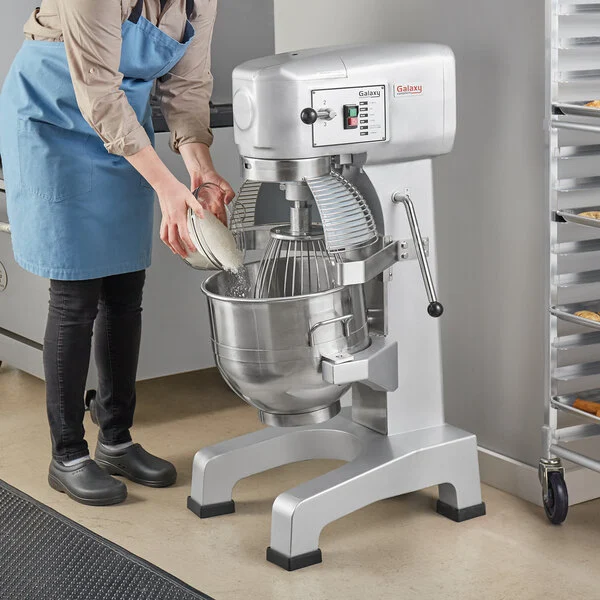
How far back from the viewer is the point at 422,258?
197cm

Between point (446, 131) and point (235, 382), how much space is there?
0.63 m

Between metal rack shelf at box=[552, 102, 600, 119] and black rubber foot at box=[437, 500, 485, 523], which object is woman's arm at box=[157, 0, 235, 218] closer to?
metal rack shelf at box=[552, 102, 600, 119]

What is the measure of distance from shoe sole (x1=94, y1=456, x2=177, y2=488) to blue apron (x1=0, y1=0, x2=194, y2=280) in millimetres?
494

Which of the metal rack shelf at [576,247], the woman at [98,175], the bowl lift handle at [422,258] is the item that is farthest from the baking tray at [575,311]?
the woman at [98,175]

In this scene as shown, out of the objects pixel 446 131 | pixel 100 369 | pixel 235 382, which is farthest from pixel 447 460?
pixel 100 369

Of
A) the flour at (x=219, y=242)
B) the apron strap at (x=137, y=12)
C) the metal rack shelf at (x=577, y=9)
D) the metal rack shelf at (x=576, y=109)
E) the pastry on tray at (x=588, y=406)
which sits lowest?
the pastry on tray at (x=588, y=406)

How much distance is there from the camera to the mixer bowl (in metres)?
1.95

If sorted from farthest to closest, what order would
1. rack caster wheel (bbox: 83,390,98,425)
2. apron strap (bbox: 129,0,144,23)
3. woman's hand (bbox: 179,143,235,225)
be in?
1. rack caster wheel (bbox: 83,390,98,425)
2. woman's hand (bbox: 179,143,235,225)
3. apron strap (bbox: 129,0,144,23)

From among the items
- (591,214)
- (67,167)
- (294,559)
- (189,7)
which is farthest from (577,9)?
(294,559)

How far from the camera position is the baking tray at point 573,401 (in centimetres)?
200

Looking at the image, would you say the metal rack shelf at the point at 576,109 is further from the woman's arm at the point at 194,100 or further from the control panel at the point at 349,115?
the woman's arm at the point at 194,100

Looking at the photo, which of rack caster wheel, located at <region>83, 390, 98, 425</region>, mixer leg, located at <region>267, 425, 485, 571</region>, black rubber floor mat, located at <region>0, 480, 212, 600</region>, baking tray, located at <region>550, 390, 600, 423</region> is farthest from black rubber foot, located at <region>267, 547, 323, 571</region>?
rack caster wheel, located at <region>83, 390, 98, 425</region>

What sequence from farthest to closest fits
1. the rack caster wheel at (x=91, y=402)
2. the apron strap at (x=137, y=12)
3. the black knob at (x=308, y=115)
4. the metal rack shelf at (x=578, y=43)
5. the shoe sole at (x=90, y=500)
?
the rack caster wheel at (x=91, y=402) → the shoe sole at (x=90, y=500) → the apron strap at (x=137, y=12) → the metal rack shelf at (x=578, y=43) → the black knob at (x=308, y=115)

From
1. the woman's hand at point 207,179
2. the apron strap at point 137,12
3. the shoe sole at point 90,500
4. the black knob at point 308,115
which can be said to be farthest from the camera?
the shoe sole at point 90,500
